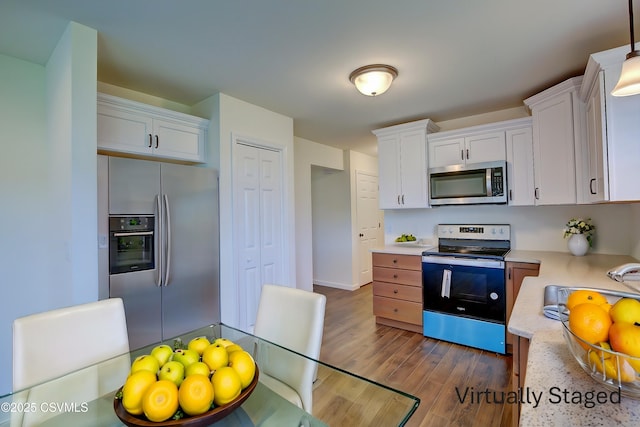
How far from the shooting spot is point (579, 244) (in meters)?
2.61

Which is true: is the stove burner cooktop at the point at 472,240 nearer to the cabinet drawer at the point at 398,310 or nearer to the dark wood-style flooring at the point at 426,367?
the cabinet drawer at the point at 398,310

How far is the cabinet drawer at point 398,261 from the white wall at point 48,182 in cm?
263

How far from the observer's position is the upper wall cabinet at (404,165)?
11.1 ft

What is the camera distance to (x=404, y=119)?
358 cm

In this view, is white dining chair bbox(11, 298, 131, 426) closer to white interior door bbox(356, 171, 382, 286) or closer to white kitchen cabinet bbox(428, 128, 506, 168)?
white kitchen cabinet bbox(428, 128, 506, 168)

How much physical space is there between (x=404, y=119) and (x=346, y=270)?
273 cm

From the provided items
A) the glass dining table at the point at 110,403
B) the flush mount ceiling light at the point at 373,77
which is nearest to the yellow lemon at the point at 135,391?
the glass dining table at the point at 110,403

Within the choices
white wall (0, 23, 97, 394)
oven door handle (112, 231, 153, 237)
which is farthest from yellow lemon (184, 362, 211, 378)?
oven door handle (112, 231, 153, 237)

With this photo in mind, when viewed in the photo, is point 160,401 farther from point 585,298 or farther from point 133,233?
point 133,233

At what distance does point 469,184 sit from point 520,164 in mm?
482

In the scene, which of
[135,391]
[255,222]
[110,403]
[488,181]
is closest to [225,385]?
[135,391]

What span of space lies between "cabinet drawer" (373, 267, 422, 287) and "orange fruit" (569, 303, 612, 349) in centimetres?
241

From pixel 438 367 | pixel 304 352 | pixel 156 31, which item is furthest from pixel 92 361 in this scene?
pixel 438 367

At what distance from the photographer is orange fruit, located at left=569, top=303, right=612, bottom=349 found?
72 centimetres
